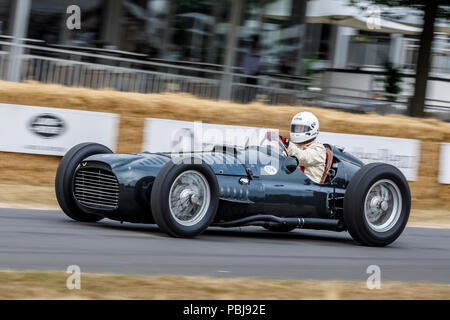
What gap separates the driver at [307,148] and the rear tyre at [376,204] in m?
0.46

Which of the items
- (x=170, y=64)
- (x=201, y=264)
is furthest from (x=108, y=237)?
(x=170, y=64)

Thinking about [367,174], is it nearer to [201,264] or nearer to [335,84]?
[201,264]

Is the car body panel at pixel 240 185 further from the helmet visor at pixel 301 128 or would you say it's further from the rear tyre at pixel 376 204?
the helmet visor at pixel 301 128

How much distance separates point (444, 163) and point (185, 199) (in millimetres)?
6948

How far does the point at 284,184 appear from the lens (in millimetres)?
7859

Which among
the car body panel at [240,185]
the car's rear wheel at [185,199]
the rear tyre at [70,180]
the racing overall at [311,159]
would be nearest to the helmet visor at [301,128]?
the racing overall at [311,159]

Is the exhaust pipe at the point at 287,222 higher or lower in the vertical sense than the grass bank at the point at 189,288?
higher

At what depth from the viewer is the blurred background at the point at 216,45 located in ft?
52.4

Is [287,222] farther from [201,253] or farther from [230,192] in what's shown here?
[201,253]

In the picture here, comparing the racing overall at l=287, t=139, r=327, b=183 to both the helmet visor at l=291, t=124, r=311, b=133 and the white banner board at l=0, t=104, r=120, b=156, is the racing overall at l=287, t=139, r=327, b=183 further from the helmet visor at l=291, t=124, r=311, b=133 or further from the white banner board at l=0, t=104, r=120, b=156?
the white banner board at l=0, t=104, r=120, b=156

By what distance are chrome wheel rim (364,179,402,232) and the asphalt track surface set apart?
0.27 m
